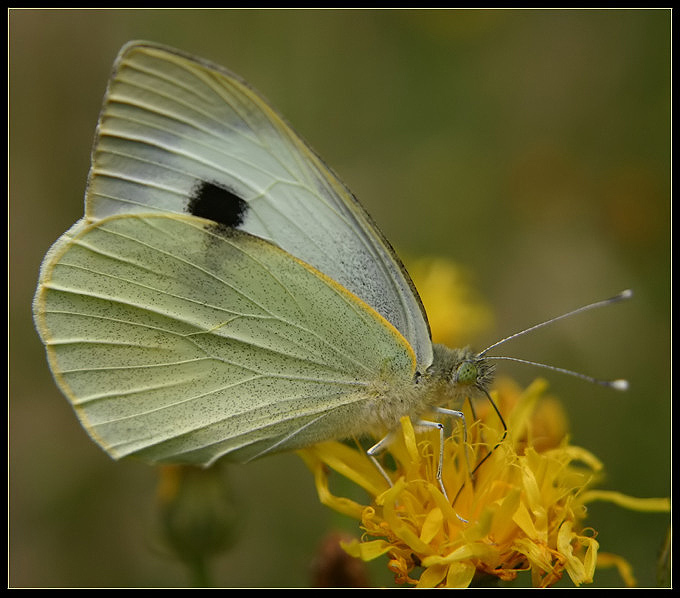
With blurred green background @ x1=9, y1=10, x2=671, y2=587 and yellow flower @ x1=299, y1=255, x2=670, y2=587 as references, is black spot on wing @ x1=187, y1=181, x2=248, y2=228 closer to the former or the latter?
yellow flower @ x1=299, y1=255, x2=670, y2=587

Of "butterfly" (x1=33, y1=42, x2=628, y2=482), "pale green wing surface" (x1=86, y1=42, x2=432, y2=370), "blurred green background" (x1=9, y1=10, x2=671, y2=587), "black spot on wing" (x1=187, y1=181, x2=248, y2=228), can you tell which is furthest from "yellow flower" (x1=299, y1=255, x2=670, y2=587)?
"blurred green background" (x1=9, y1=10, x2=671, y2=587)

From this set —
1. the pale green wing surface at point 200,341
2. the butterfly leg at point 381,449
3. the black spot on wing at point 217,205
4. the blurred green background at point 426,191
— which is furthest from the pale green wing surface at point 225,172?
the blurred green background at point 426,191

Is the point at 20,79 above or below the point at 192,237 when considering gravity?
above

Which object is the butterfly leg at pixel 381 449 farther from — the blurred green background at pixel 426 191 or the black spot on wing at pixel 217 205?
the blurred green background at pixel 426 191

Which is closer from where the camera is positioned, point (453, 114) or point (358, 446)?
point (358, 446)

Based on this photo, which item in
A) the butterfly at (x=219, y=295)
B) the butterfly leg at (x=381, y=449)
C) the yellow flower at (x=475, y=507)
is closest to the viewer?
the yellow flower at (x=475, y=507)

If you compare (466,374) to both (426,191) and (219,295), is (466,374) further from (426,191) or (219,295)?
(426,191)

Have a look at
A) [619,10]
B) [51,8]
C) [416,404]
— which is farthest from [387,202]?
[416,404]

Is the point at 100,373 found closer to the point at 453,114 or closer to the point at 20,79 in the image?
the point at 20,79

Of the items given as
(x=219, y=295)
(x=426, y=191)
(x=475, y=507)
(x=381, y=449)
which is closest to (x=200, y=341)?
(x=219, y=295)
